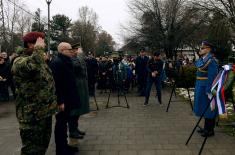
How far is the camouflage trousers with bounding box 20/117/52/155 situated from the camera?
457 centimetres

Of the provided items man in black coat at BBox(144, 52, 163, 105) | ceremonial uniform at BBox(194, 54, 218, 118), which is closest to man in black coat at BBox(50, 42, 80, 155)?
ceremonial uniform at BBox(194, 54, 218, 118)

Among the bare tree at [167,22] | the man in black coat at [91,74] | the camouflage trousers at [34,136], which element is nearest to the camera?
the camouflage trousers at [34,136]

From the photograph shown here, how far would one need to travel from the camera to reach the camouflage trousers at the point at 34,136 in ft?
15.0

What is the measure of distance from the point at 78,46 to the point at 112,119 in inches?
113

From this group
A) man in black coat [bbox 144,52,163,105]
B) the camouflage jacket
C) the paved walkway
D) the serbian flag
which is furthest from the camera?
man in black coat [bbox 144,52,163,105]

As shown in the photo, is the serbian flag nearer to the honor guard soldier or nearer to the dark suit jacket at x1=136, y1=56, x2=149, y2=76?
the honor guard soldier

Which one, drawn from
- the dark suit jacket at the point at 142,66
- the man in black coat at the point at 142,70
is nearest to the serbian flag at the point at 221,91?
the man in black coat at the point at 142,70

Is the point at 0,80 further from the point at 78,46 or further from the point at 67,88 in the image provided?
the point at 67,88

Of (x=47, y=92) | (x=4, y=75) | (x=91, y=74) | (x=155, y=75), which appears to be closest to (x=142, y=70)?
(x=91, y=74)

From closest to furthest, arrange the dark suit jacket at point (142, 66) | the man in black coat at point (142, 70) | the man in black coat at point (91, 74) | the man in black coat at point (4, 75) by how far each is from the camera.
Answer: the man in black coat at point (91, 74)
the man in black coat at point (4, 75)
the man in black coat at point (142, 70)
the dark suit jacket at point (142, 66)

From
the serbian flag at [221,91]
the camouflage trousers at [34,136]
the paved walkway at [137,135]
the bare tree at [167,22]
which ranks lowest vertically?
the paved walkway at [137,135]

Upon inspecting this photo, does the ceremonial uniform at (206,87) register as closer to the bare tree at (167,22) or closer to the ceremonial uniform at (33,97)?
the ceremonial uniform at (33,97)

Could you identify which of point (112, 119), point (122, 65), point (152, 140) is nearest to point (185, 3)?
point (122, 65)

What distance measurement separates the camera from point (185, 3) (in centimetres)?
2981
